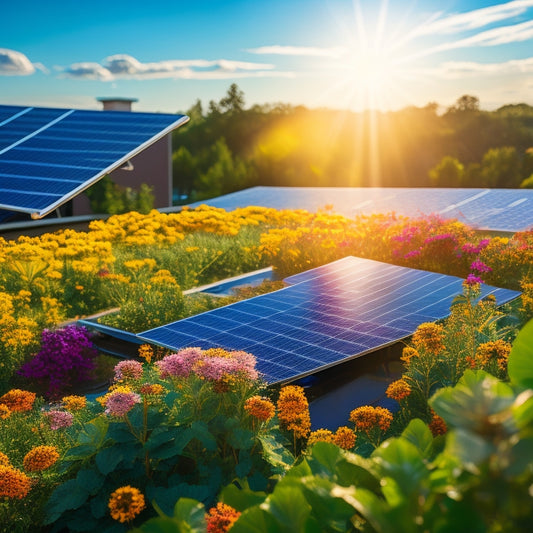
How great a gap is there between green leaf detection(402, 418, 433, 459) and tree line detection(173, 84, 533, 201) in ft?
110

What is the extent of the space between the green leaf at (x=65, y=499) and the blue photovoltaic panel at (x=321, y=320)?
8.33ft

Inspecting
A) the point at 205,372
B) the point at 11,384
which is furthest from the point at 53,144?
the point at 205,372

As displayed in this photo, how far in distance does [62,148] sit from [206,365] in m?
16.3

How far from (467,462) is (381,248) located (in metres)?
12.2

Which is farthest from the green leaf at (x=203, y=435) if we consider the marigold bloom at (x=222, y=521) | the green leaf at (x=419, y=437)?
the green leaf at (x=419, y=437)

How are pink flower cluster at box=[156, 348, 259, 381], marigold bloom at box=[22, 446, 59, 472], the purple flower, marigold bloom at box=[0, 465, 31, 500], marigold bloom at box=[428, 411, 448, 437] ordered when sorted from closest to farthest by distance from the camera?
1. marigold bloom at box=[0, 465, 31, 500]
2. marigold bloom at box=[428, 411, 448, 437]
3. marigold bloom at box=[22, 446, 59, 472]
4. pink flower cluster at box=[156, 348, 259, 381]
5. the purple flower

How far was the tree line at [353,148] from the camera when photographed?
3644 cm

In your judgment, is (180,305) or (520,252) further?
(520,252)

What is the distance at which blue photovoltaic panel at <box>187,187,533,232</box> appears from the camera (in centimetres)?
1722

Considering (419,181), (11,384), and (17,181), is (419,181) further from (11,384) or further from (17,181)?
(11,384)

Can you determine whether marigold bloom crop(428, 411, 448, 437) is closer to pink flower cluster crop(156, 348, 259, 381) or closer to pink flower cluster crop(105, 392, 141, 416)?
pink flower cluster crop(156, 348, 259, 381)

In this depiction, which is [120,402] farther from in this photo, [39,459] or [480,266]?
[480,266]

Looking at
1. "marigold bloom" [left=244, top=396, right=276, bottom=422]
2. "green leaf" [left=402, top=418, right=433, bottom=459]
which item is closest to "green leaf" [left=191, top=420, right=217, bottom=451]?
"marigold bloom" [left=244, top=396, right=276, bottom=422]

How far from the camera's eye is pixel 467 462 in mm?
1260
